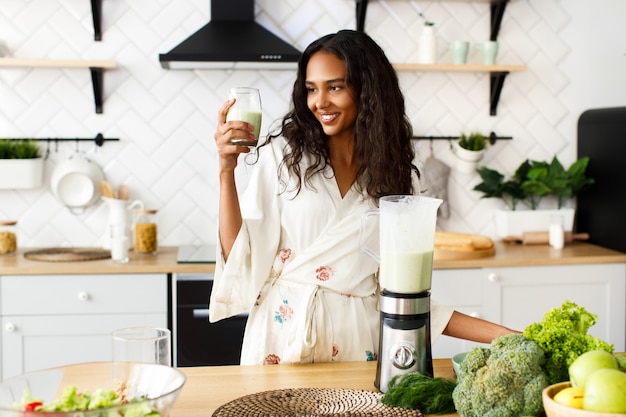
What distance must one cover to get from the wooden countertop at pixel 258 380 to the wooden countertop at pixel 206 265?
144 cm

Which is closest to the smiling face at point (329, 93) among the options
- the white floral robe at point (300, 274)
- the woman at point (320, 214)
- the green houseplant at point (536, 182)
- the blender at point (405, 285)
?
the woman at point (320, 214)

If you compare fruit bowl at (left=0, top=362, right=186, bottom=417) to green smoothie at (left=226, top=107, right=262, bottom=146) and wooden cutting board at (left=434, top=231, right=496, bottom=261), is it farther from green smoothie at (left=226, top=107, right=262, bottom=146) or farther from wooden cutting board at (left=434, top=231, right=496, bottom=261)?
wooden cutting board at (left=434, top=231, right=496, bottom=261)

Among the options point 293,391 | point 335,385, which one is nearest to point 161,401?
point 293,391

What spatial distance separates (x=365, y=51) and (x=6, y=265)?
6.06 feet

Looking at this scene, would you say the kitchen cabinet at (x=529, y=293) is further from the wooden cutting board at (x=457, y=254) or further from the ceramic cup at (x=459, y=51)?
the ceramic cup at (x=459, y=51)

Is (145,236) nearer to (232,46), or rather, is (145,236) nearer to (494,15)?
(232,46)

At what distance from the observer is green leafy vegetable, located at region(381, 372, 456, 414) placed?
5.09ft

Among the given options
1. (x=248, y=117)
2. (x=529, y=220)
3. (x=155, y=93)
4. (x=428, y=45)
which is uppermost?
(x=428, y=45)

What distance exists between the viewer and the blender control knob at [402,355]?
5.44 ft

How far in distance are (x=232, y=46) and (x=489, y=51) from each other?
1279mm

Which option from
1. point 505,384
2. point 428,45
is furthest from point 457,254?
point 505,384

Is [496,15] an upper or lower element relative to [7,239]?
upper

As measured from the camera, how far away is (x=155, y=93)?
3746 millimetres

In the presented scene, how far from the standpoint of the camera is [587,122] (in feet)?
13.0
